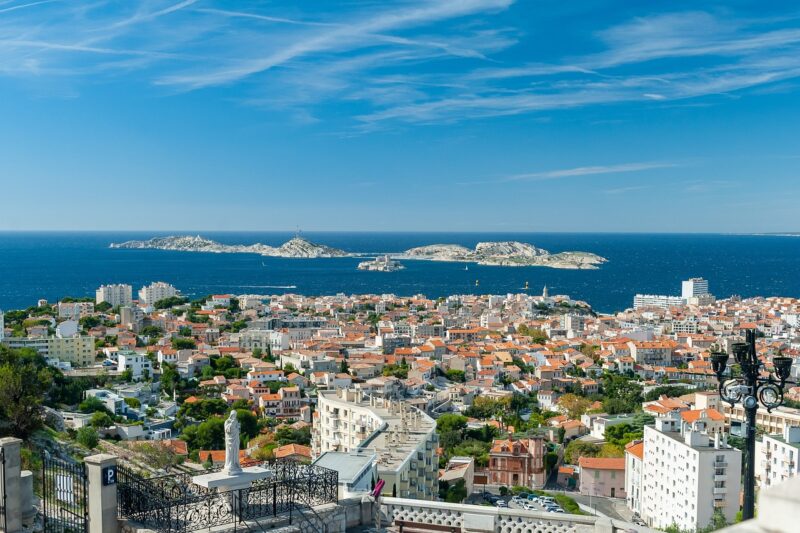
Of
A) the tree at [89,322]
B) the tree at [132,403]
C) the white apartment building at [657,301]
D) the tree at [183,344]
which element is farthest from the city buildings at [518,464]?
the white apartment building at [657,301]

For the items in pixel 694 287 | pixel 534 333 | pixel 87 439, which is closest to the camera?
pixel 87 439

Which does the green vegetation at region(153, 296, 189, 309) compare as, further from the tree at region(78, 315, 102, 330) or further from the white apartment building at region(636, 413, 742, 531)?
the white apartment building at region(636, 413, 742, 531)

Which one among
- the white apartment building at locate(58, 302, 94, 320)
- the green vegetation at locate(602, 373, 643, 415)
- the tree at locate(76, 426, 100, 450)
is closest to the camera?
the tree at locate(76, 426, 100, 450)

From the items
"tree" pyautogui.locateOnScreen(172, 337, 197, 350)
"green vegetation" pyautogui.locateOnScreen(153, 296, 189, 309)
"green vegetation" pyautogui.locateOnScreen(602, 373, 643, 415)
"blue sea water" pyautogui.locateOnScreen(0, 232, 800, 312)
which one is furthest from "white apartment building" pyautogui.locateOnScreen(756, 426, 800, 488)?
"blue sea water" pyautogui.locateOnScreen(0, 232, 800, 312)

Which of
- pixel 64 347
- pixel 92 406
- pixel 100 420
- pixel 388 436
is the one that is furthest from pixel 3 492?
pixel 64 347

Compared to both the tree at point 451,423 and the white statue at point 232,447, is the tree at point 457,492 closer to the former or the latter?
the tree at point 451,423

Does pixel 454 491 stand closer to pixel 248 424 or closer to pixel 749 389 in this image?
pixel 248 424
